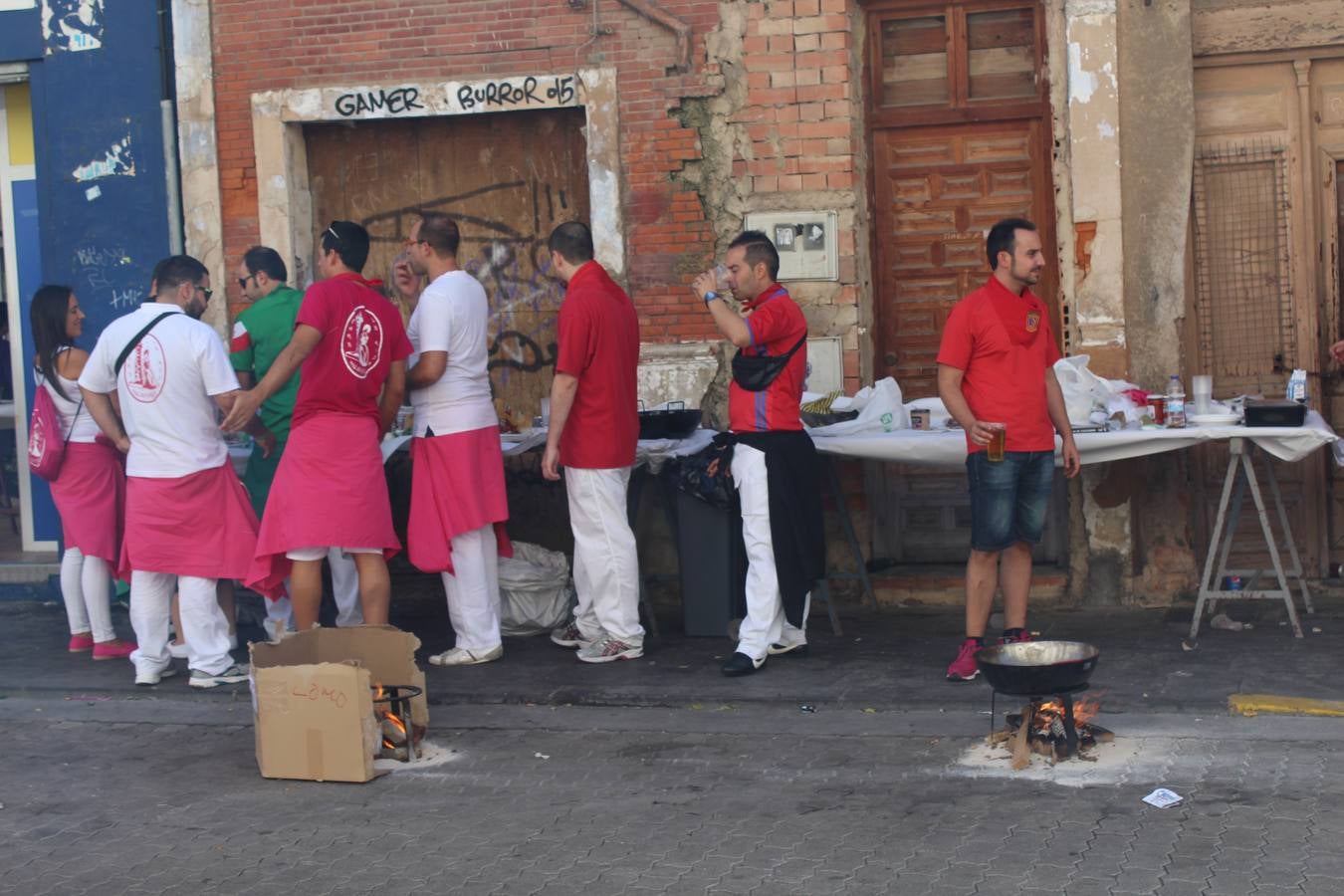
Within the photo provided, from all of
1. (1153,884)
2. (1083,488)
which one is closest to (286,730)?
(1153,884)

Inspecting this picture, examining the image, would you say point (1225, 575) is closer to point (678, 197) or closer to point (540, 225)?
point (678, 197)

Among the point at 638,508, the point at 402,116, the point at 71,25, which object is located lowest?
the point at 638,508

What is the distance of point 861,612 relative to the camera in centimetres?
930

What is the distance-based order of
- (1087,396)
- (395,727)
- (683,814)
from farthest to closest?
(1087,396)
(395,727)
(683,814)

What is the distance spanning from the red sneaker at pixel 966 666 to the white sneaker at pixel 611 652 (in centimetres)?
159

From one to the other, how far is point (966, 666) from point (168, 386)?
12.1ft

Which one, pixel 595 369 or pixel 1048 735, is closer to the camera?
pixel 1048 735

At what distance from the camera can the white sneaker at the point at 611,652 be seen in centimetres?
807

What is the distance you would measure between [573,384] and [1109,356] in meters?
3.00

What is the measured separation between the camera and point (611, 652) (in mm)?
8078

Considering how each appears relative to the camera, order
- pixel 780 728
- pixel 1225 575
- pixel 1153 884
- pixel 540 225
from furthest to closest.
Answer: pixel 540 225
pixel 1225 575
pixel 780 728
pixel 1153 884

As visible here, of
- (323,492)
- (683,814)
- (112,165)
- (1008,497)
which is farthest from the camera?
(112,165)

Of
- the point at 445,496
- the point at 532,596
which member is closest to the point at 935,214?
the point at 532,596

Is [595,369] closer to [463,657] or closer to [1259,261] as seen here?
[463,657]
